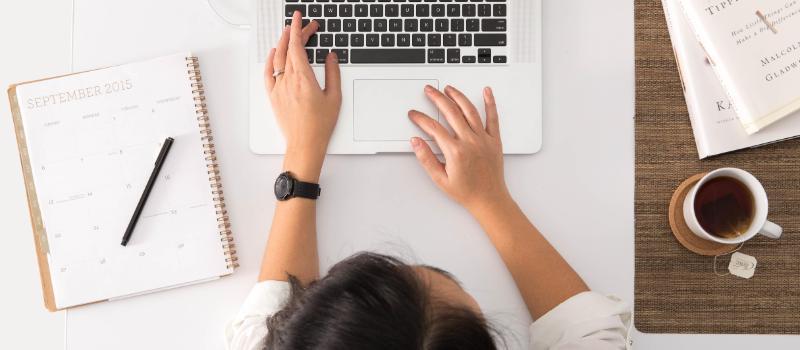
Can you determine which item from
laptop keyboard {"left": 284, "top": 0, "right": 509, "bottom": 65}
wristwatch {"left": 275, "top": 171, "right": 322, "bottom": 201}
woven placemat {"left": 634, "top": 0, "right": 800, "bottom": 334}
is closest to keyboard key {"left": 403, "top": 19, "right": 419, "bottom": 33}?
laptop keyboard {"left": 284, "top": 0, "right": 509, "bottom": 65}

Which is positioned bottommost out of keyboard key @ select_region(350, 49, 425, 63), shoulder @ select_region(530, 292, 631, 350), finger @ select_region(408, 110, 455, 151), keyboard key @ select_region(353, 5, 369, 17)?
shoulder @ select_region(530, 292, 631, 350)

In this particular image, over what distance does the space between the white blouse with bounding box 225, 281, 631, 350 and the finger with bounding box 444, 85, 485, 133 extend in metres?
0.23

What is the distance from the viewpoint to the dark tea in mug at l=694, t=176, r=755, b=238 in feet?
2.32

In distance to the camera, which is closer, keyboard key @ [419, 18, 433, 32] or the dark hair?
the dark hair

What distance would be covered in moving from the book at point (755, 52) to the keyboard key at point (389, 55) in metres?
0.34

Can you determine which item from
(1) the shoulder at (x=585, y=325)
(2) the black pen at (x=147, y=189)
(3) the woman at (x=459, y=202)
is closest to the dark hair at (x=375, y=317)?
(3) the woman at (x=459, y=202)

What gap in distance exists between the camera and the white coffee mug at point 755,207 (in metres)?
0.68

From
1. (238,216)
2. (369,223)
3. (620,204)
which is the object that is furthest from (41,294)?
(620,204)

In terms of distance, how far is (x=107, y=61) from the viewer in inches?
30.5

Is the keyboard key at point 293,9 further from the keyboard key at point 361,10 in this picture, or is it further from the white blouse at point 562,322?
the white blouse at point 562,322

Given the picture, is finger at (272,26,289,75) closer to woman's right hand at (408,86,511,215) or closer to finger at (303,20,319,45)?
finger at (303,20,319,45)

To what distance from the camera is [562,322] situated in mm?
710

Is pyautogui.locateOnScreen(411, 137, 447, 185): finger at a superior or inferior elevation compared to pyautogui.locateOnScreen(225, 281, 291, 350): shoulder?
superior

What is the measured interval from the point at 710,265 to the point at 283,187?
1.73ft
